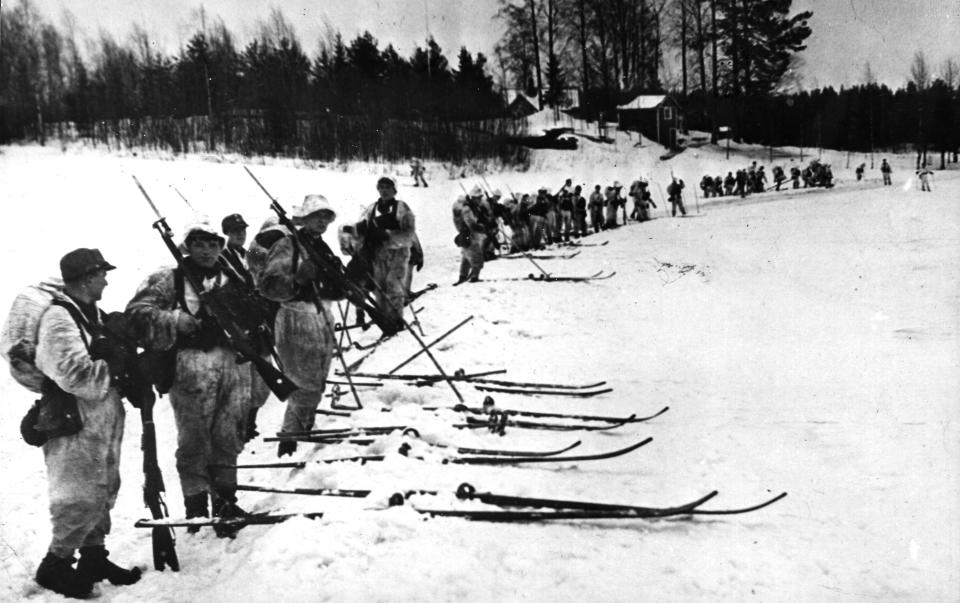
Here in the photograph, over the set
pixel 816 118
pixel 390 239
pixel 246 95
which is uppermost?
pixel 816 118

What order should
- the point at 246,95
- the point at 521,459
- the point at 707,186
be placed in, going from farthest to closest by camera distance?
1. the point at 707,186
2. the point at 246,95
3. the point at 521,459

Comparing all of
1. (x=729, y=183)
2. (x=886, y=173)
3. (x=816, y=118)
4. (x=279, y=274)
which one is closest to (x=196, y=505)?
(x=279, y=274)

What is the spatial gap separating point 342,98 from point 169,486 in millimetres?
25610

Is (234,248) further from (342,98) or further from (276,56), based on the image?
(342,98)

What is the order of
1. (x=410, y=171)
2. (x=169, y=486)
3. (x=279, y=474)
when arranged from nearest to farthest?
(x=279, y=474) < (x=169, y=486) < (x=410, y=171)

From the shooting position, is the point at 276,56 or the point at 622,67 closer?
the point at 276,56

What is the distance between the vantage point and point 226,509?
3877 mm

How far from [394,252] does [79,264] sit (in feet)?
17.5

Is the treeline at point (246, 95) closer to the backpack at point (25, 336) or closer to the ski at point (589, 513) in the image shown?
the backpack at point (25, 336)

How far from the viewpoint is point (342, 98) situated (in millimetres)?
28188

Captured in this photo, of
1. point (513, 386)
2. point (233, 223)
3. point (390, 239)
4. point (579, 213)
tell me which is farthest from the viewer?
point (579, 213)

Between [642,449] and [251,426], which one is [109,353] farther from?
[642,449]

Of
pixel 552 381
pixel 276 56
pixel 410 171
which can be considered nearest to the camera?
pixel 552 381

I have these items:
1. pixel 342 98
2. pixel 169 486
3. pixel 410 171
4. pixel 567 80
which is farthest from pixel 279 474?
pixel 567 80
